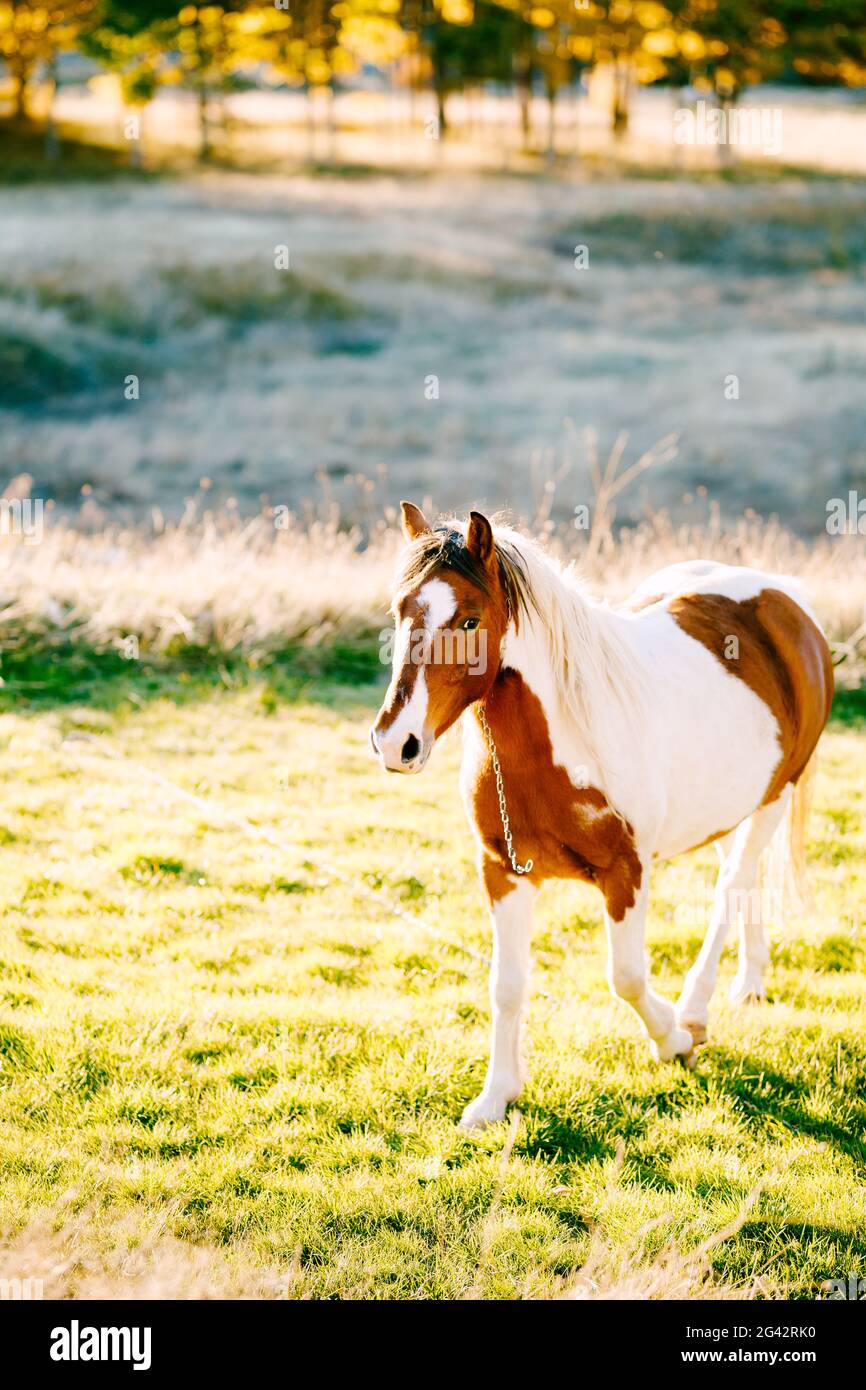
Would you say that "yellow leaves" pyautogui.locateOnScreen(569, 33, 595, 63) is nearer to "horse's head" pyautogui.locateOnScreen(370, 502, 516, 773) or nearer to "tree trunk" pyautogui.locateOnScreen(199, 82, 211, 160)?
"tree trunk" pyautogui.locateOnScreen(199, 82, 211, 160)

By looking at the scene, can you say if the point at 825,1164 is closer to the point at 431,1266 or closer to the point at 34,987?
the point at 431,1266

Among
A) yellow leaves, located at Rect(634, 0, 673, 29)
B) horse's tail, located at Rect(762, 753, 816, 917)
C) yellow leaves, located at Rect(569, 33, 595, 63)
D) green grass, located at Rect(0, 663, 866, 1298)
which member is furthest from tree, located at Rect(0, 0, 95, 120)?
horse's tail, located at Rect(762, 753, 816, 917)

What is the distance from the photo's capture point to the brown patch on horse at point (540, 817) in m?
3.80

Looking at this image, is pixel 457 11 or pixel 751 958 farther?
pixel 457 11

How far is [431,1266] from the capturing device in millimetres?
3508

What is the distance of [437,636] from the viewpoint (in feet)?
11.1

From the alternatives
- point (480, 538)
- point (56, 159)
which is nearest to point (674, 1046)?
point (480, 538)

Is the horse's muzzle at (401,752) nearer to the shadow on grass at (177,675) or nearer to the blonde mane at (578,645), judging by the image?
the blonde mane at (578,645)

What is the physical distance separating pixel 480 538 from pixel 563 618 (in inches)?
19.1

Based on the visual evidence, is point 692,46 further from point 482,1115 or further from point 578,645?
point 482,1115

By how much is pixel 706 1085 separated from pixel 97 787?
388cm

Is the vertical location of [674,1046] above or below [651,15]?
below

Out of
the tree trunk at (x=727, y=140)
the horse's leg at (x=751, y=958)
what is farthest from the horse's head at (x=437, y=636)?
the tree trunk at (x=727, y=140)

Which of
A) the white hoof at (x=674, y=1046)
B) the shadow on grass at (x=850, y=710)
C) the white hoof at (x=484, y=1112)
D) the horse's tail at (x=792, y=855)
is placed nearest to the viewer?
the white hoof at (x=484, y=1112)
